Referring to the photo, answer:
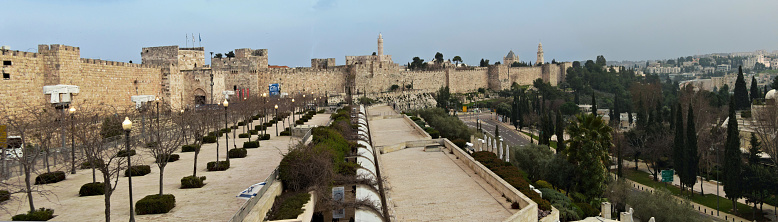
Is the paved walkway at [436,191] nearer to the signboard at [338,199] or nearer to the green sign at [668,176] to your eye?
the signboard at [338,199]

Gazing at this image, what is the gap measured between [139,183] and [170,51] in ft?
89.2

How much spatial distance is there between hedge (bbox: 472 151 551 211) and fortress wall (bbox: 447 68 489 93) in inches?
2144

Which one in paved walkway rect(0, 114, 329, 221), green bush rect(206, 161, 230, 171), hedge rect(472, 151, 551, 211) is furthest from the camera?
green bush rect(206, 161, 230, 171)

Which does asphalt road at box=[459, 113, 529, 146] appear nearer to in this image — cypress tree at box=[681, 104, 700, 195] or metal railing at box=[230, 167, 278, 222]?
cypress tree at box=[681, 104, 700, 195]

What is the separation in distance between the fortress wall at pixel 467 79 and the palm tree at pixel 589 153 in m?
49.4

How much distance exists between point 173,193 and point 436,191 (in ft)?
18.6

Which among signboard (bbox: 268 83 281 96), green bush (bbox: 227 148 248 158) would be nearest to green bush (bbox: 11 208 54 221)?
green bush (bbox: 227 148 248 158)

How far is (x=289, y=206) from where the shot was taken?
9430 millimetres

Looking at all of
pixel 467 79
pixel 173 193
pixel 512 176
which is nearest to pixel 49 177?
pixel 173 193

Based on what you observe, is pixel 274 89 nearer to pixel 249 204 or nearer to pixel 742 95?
pixel 249 204

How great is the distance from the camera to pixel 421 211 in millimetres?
10945

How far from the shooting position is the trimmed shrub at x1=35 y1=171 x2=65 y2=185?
1146 cm

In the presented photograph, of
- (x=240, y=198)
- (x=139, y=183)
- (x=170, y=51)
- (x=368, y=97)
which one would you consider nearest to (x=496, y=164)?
(x=240, y=198)

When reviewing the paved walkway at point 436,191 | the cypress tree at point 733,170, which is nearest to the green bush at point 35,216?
the paved walkway at point 436,191
